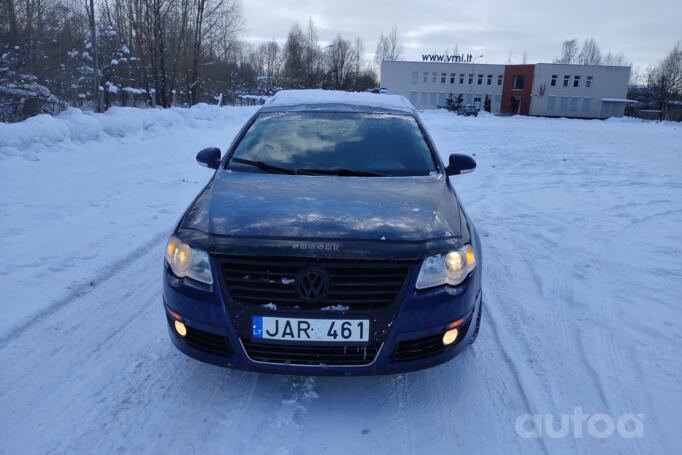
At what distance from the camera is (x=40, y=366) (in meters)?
2.93

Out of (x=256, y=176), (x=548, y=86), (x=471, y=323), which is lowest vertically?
(x=471, y=323)

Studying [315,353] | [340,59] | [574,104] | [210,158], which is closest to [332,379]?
[315,353]

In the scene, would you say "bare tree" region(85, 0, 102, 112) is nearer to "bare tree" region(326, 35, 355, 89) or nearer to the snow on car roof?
the snow on car roof

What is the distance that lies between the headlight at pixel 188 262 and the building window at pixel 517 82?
75.1m

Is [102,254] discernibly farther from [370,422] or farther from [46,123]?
[46,123]

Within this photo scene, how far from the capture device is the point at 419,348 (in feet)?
8.27

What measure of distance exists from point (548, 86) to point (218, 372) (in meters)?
74.3

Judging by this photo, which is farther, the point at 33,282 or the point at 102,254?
the point at 102,254

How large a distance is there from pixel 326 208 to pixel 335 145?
121 centimetres

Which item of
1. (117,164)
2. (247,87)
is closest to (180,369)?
(117,164)

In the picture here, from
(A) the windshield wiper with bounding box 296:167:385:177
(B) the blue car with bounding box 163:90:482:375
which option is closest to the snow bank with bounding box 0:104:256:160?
(A) the windshield wiper with bounding box 296:167:385:177

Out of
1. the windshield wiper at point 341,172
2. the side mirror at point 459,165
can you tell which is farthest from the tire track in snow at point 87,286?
the side mirror at point 459,165
